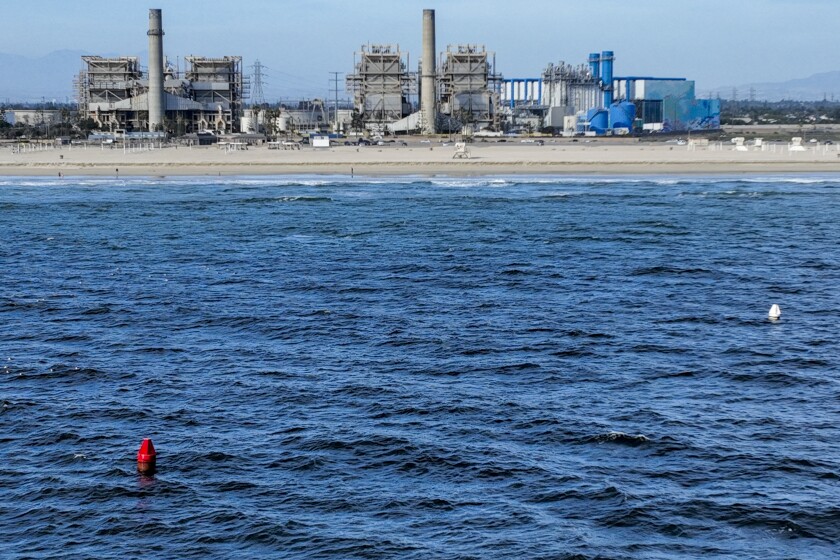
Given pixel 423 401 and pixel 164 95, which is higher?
pixel 164 95

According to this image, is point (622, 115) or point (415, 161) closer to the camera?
point (415, 161)

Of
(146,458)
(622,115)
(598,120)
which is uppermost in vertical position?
(622,115)

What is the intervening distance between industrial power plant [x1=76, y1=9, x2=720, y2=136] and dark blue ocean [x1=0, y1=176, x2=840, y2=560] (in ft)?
361

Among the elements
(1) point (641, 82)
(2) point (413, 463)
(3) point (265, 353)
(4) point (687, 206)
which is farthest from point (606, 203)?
(1) point (641, 82)

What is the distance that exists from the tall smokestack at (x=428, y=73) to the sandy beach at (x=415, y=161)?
41259 millimetres

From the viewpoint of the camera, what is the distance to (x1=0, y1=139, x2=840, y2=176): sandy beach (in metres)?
97.4

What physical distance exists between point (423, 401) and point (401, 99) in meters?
150

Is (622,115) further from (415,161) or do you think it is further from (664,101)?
(415,161)

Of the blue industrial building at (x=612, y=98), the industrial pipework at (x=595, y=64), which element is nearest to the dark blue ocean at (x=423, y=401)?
the blue industrial building at (x=612, y=98)

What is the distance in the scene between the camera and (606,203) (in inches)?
2869

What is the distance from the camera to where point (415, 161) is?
105 m

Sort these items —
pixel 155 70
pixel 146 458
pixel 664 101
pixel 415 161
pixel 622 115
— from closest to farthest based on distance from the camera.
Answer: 1. pixel 146 458
2. pixel 415 161
3. pixel 155 70
4. pixel 622 115
5. pixel 664 101

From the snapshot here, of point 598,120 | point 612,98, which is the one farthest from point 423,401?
point 612,98

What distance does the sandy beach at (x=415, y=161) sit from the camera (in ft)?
319
